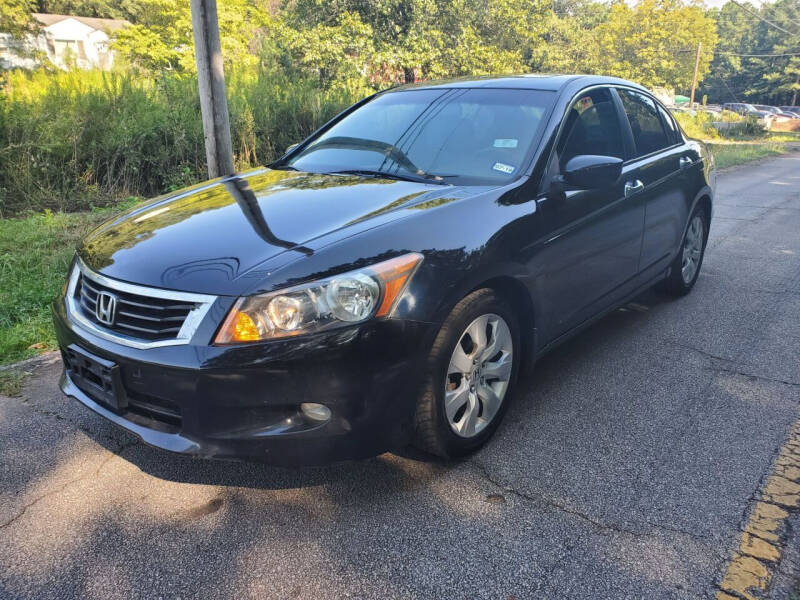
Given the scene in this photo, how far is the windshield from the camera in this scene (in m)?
3.19

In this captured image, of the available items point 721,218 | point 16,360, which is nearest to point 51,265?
point 16,360

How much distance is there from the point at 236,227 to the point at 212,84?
11.1 ft

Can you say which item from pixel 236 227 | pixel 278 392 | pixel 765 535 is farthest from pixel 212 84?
pixel 765 535

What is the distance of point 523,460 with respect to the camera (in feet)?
9.21

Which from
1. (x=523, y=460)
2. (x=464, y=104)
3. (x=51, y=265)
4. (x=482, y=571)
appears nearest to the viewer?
(x=482, y=571)

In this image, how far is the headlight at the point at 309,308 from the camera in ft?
7.07

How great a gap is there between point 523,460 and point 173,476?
5.02 ft

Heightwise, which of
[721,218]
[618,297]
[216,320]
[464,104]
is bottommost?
[721,218]

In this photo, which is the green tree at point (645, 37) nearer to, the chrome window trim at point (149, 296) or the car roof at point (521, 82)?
the car roof at point (521, 82)

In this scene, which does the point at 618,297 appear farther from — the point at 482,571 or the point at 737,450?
the point at 482,571

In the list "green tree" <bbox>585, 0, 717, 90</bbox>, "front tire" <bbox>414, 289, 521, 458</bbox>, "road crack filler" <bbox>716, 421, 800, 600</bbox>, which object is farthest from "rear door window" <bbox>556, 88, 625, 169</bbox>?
"green tree" <bbox>585, 0, 717, 90</bbox>

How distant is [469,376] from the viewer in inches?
106

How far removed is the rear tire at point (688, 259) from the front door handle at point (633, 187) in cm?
110

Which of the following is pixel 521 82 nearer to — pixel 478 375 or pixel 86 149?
pixel 478 375
